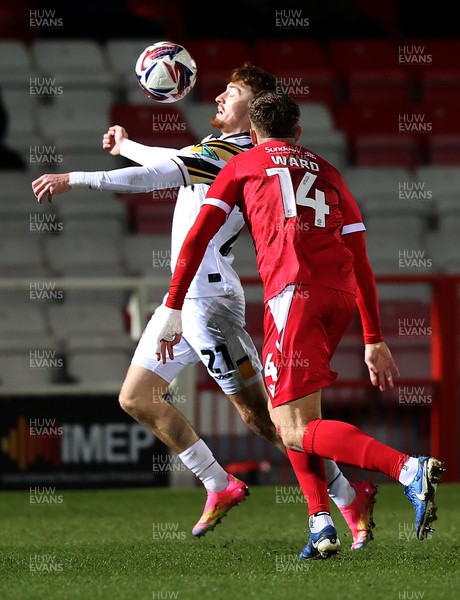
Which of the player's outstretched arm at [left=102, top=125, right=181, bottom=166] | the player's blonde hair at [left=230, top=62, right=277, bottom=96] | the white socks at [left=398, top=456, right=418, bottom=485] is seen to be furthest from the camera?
the player's blonde hair at [left=230, top=62, right=277, bottom=96]

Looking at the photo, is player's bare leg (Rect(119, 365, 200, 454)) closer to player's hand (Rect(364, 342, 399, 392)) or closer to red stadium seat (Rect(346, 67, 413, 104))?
player's hand (Rect(364, 342, 399, 392))

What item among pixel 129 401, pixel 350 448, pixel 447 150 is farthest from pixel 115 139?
pixel 447 150

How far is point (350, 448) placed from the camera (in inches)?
189

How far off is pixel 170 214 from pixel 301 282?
7068 millimetres

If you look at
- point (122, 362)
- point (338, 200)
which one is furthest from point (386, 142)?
point (338, 200)

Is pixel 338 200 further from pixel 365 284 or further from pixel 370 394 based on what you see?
pixel 370 394

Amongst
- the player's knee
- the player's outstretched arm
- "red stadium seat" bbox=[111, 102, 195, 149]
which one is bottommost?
the player's knee

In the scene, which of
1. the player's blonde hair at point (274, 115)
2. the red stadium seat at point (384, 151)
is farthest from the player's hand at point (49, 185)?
the red stadium seat at point (384, 151)

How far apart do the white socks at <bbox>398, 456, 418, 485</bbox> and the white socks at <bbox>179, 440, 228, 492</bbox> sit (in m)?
1.72

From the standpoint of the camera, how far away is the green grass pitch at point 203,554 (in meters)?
4.43

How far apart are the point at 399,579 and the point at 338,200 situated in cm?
154

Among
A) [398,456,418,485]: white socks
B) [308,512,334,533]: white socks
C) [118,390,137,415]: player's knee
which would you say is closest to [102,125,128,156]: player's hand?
[118,390,137,415]: player's knee

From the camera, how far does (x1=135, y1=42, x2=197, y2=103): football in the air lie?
6.31 m

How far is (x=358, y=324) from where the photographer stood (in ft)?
32.6
